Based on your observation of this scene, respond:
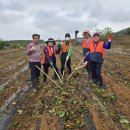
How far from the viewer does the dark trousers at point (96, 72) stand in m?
10.4

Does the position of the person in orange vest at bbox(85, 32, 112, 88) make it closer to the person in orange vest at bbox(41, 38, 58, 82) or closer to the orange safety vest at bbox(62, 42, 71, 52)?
the person in orange vest at bbox(41, 38, 58, 82)

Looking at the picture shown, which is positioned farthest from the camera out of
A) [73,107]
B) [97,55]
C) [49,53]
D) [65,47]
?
[65,47]

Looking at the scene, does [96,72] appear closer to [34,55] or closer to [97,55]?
[97,55]

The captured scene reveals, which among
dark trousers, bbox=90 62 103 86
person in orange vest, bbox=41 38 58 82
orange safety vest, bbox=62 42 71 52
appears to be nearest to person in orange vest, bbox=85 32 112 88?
dark trousers, bbox=90 62 103 86

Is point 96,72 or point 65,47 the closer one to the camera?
point 96,72

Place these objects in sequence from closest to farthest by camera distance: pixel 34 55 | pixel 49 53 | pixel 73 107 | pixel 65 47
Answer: pixel 73 107, pixel 34 55, pixel 49 53, pixel 65 47

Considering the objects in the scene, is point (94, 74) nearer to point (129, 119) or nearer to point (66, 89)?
point (66, 89)

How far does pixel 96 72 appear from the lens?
10531 millimetres

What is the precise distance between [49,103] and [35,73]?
2.57 m

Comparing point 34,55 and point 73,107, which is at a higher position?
point 34,55

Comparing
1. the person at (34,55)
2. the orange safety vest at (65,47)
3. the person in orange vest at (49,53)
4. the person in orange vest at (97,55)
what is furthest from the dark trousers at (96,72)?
the orange safety vest at (65,47)

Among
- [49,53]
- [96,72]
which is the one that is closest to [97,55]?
[96,72]

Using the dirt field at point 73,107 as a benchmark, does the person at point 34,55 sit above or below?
above

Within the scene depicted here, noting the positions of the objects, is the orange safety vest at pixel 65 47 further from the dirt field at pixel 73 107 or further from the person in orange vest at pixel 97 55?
the person in orange vest at pixel 97 55
